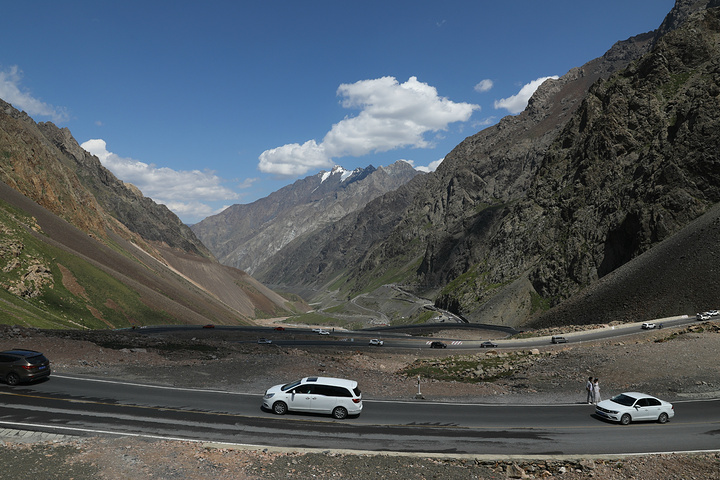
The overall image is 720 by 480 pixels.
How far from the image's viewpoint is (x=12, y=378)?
2475 centimetres

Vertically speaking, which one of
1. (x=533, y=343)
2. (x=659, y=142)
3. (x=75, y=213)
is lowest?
(x=533, y=343)

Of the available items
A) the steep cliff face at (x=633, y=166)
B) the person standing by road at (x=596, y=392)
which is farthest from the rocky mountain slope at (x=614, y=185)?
the person standing by road at (x=596, y=392)

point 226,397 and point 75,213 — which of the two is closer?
point 226,397

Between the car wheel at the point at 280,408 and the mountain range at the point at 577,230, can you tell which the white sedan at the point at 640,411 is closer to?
the car wheel at the point at 280,408

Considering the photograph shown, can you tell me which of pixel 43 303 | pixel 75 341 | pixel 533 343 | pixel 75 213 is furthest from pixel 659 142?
pixel 75 213

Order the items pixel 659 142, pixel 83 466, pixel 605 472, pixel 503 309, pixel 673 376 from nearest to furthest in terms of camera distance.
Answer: pixel 83 466, pixel 605 472, pixel 673 376, pixel 659 142, pixel 503 309

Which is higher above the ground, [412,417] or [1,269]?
[1,269]

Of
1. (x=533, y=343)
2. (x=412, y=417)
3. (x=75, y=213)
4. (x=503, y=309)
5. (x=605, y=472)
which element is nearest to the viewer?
(x=605, y=472)

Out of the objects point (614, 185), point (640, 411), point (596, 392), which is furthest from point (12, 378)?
point (614, 185)

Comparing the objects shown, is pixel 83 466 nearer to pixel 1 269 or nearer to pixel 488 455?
pixel 488 455

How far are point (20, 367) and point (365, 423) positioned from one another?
1938cm

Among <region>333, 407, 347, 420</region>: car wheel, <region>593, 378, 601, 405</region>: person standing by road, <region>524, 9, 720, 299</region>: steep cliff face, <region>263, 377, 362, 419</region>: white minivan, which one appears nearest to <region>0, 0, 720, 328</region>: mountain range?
<region>524, 9, 720, 299</region>: steep cliff face

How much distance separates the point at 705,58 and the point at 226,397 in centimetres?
12424

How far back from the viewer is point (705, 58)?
100 metres
